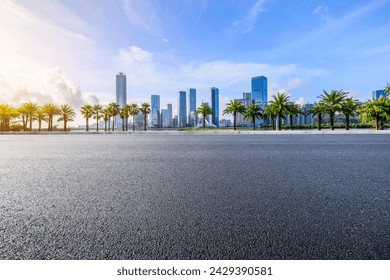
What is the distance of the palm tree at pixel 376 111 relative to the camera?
177ft

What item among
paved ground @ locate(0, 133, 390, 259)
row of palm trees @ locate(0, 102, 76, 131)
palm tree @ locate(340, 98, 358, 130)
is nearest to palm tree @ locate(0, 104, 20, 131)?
row of palm trees @ locate(0, 102, 76, 131)

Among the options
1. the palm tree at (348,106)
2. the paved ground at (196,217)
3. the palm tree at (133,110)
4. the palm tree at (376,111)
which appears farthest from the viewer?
the palm tree at (133,110)

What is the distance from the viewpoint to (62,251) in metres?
3.29

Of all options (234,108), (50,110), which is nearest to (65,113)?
(50,110)

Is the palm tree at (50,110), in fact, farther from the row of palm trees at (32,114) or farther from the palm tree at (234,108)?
the palm tree at (234,108)

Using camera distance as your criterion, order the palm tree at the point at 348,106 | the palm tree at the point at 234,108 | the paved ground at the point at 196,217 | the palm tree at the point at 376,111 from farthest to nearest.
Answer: the palm tree at the point at 234,108 → the palm tree at the point at 348,106 → the palm tree at the point at 376,111 → the paved ground at the point at 196,217

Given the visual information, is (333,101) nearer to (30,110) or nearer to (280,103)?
(280,103)

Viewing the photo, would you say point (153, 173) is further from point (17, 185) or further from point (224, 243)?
point (224, 243)

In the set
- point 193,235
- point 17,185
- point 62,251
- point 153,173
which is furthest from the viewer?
point 153,173

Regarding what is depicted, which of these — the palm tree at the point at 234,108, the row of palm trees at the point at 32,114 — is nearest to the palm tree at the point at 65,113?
the row of palm trees at the point at 32,114

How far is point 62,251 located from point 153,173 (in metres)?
5.81

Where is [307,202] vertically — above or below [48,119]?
below
